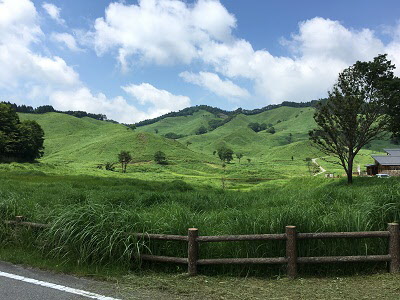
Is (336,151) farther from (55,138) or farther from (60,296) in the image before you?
(55,138)

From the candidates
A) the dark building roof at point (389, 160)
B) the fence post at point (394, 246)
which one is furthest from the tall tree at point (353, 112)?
the dark building roof at point (389, 160)

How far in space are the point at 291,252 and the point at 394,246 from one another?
189cm

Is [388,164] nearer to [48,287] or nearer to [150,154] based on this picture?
[48,287]

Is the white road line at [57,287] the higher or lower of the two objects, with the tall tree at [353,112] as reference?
lower

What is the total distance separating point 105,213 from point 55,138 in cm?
15703

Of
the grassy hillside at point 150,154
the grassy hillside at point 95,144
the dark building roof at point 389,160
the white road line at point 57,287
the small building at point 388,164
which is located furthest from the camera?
the grassy hillside at point 95,144

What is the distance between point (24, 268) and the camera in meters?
6.76

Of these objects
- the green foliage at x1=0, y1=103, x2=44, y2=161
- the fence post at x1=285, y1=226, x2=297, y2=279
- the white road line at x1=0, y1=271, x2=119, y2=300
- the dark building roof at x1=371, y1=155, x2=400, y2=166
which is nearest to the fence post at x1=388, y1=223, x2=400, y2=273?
the fence post at x1=285, y1=226, x2=297, y2=279

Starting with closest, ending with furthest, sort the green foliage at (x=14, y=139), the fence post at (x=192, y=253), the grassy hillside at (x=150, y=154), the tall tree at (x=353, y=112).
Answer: the fence post at (x=192, y=253)
the tall tree at (x=353, y=112)
the green foliage at (x=14, y=139)
the grassy hillside at (x=150, y=154)

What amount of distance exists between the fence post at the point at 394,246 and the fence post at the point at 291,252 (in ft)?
5.78

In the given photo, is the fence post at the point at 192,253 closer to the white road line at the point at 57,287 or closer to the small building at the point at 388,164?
the white road line at the point at 57,287

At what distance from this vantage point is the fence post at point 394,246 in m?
6.06

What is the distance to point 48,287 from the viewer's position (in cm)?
563

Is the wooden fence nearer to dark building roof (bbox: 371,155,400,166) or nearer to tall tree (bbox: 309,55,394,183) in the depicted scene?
tall tree (bbox: 309,55,394,183)
